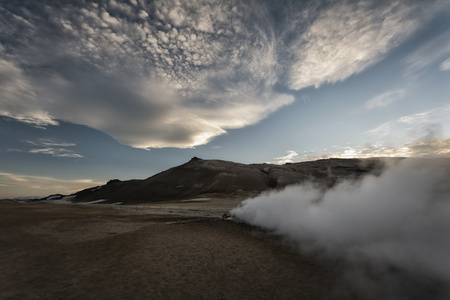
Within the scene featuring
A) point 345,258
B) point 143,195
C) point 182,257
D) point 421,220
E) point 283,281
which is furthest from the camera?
point 143,195

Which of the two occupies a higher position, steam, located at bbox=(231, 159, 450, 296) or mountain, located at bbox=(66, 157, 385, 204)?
mountain, located at bbox=(66, 157, 385, 204)

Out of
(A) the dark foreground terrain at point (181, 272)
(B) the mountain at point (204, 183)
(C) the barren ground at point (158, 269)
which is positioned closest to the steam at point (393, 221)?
(A) the dark foreground terrain at point (181, 272)

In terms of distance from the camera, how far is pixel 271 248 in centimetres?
793

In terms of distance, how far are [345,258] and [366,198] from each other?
234cm

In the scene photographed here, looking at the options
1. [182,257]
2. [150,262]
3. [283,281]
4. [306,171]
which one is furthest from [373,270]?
[306,171]

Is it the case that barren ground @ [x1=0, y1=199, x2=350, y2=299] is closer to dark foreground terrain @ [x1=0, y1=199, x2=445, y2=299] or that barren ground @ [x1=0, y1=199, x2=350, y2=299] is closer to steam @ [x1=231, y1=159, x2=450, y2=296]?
dark foreground terrain @ [x1=0, y1=199, x2=445, y2=299]

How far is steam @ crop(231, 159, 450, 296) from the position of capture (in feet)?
16.9

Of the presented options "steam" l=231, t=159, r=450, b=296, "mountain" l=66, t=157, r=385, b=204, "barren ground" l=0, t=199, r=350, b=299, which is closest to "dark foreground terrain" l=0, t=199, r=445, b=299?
"barren ground" l=0, t=199, r=350, b=299

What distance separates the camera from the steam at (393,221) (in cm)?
514

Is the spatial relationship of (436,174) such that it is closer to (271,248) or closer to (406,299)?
(406,299)

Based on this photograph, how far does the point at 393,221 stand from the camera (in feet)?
20.6

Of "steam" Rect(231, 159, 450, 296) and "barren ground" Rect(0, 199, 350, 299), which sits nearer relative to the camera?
"barren ground" Rect(0, 199, 350, 299)

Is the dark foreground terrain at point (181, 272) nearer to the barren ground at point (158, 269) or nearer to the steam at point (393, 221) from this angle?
the barren ground at point (158, 269)

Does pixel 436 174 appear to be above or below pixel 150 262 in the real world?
above
